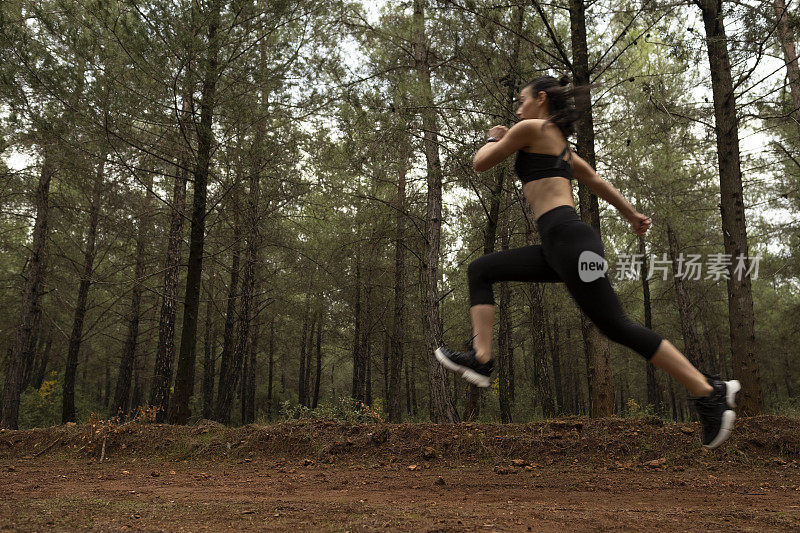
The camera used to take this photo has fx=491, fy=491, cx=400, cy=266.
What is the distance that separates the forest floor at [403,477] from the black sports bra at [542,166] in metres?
1.93

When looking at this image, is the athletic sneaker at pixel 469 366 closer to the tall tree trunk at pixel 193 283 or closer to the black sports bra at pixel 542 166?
the black sports bra at pixel 542 166

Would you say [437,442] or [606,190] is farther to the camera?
[437,442]

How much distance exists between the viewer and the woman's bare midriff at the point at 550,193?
2605 millimetres

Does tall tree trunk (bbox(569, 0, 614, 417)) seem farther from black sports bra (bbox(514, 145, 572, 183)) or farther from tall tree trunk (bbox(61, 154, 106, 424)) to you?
tall tree trunk (bbox(61, 154, 106, 424))

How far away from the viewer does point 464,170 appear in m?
8.73

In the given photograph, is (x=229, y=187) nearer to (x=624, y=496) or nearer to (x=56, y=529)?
(x=56, y=529)

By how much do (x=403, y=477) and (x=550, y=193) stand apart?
3637 mm

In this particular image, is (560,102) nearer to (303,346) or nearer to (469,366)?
(469,366)

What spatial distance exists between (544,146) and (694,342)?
17.5 m

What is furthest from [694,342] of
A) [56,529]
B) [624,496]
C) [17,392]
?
[17,392]

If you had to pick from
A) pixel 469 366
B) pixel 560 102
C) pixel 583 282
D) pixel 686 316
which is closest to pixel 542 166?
pixel 560 102

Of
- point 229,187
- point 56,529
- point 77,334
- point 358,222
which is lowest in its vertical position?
point 56,529

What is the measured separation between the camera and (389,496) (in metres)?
4.05

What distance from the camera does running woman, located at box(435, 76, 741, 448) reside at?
2482 millimetres
